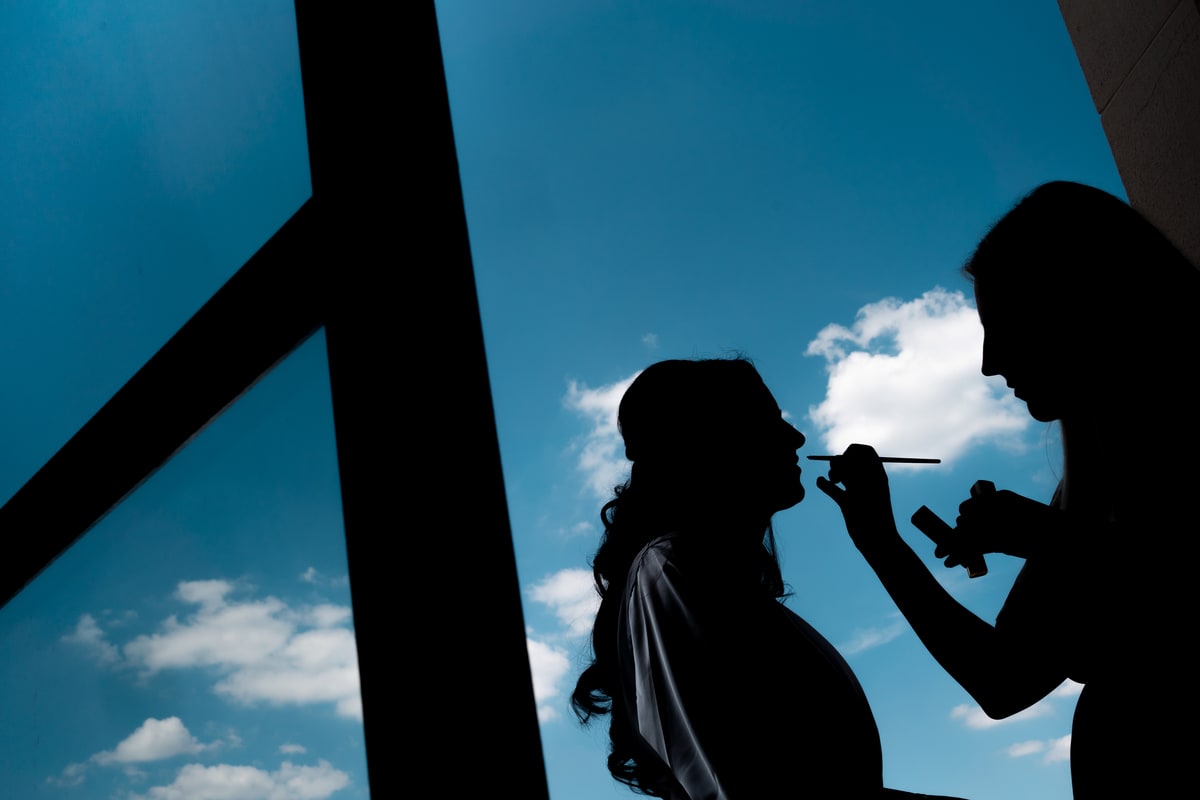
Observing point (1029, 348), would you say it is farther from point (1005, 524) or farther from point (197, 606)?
point (197, 606)

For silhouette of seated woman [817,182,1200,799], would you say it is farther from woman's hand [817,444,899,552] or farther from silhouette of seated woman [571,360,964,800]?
silhouette of seated woman [571,360,964,800]

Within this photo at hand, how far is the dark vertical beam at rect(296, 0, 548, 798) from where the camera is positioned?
578 millimetres

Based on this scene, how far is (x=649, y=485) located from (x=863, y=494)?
0.36 meters

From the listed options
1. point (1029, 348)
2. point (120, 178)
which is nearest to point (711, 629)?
point (1029, 348)

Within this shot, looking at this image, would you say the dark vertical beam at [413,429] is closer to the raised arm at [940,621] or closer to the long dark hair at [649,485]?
the long dark hair at [649,485]

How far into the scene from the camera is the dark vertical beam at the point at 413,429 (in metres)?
0.58

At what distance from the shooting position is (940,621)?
42.0 inches

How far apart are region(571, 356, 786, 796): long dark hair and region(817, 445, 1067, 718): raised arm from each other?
0.56 feet

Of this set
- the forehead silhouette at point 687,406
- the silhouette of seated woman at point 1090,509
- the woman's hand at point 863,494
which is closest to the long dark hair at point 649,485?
the forehead silhouette at point 687,406

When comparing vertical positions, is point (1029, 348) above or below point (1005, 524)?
above

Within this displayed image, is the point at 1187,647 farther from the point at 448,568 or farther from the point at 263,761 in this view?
the point at 263,761

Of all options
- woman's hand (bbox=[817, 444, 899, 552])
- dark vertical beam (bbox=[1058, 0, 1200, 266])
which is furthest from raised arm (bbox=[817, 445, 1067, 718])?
dark vertical beam (bbox=[1058, 0, 1200, 266])

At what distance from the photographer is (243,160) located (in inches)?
50.4

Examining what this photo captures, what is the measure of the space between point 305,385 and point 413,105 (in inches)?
16.4
